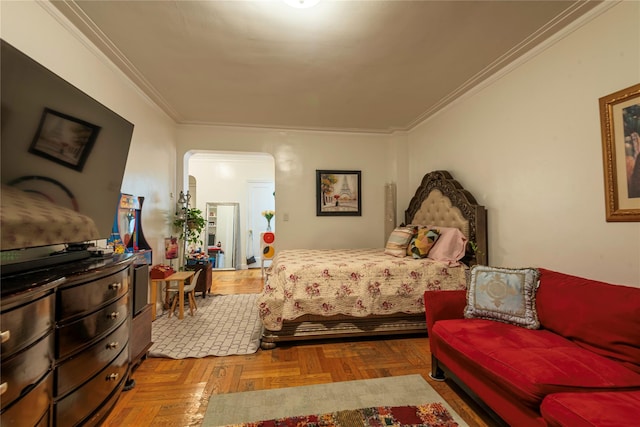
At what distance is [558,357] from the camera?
135 centimetres

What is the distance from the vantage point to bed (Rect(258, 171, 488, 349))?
100 inches

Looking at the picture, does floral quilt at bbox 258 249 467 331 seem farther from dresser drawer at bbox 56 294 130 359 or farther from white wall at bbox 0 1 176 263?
white wall at bbox 0 1 176 263

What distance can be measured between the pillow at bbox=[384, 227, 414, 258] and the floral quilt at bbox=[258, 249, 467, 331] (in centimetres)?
43

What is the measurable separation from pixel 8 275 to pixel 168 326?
7.09 ft

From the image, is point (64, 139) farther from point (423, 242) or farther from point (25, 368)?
point (423, 242)

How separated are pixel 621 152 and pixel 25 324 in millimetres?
3198

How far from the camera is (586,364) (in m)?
1.30

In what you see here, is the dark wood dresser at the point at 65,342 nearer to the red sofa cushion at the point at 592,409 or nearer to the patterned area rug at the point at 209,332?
the patterned area rug at the point at 209,332

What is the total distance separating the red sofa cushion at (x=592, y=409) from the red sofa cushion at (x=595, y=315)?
31 cm

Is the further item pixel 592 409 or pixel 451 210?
pixel 451 210

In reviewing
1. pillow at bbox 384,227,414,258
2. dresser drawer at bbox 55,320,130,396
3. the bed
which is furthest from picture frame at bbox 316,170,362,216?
dresser drawer at bbox 55,320,130,396

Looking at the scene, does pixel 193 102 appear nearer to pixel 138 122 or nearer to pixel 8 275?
pixel 138 122

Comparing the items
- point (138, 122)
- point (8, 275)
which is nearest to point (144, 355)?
point (8, 275)

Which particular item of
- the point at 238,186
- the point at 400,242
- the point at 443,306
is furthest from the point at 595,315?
the point at 238,186
